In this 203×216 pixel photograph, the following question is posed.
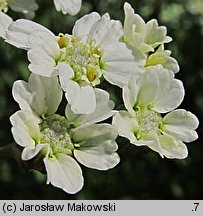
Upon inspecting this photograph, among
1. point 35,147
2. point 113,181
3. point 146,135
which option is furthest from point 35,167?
point 113,181

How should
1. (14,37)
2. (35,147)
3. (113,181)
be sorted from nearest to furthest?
1. (35,147)
2. (14,37)
3. (113,181)

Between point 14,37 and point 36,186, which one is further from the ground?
point 14,37

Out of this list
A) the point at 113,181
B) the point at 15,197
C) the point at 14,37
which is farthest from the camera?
the point at 113,181

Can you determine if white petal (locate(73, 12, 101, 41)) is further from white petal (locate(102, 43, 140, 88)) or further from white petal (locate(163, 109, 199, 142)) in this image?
white petal (locate(163, 109, 199, 142))

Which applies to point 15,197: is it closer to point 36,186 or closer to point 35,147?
point 36,186

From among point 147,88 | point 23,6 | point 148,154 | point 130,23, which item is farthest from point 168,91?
point 148,154

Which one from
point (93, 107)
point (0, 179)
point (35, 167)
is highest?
point (93, 107)

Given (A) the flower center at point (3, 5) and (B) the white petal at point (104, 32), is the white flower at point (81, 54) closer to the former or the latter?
(B) the white petal at point (104, 32)

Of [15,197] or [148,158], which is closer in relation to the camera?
[15,197]
